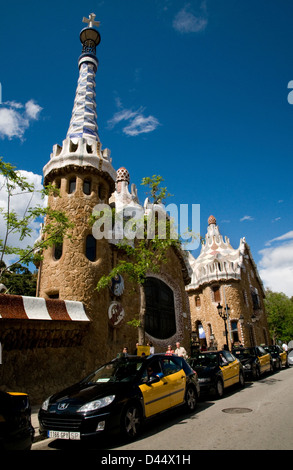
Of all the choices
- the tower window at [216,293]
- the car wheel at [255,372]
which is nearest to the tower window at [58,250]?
the car wheel at [255,372]

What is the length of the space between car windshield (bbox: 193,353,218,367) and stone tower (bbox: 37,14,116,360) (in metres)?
4.62

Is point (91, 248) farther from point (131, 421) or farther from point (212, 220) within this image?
point (212, 220)

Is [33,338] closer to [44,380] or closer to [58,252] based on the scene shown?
[44,380]

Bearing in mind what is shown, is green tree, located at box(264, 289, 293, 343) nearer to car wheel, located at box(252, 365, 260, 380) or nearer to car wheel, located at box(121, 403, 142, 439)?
car wheel, located at box(252, 365, 260, 380)

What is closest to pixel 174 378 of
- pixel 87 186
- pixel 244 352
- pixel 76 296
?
pixel 76 296

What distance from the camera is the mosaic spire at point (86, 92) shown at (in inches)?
687

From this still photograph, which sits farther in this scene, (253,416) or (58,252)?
(58,252)

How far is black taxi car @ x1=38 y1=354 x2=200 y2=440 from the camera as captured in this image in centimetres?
493

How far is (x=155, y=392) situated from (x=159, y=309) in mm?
13746

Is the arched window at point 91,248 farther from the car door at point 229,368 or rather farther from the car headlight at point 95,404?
the car headlight at point 95,404

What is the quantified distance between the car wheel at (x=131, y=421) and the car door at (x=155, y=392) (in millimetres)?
237

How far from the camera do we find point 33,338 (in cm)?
1090
